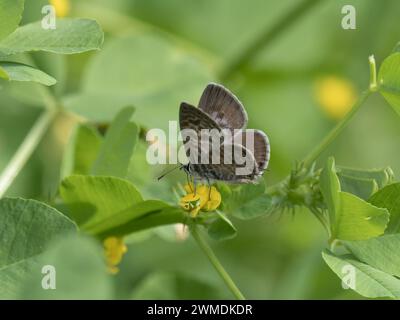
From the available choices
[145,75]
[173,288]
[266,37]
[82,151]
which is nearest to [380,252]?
[173,288]

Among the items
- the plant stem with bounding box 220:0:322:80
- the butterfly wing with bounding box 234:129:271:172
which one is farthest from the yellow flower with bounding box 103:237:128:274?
the plant stem with bounding box 220:0:322:80

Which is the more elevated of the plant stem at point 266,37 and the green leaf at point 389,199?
the plant stem at point 266,37

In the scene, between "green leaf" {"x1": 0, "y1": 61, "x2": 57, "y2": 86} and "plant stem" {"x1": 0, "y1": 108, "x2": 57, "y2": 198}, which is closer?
"green leaf" {"x1": 0, "y1": 61, "x2": 57, "y2": 86}

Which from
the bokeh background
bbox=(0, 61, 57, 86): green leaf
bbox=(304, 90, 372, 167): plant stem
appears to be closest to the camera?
bbox=(0, 61, 57, 86): green leaf

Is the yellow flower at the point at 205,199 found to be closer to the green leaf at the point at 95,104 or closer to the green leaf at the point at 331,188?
the green leaf at the point at 331,188

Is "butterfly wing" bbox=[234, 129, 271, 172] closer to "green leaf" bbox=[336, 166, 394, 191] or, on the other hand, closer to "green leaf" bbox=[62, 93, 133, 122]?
"green leaf" bbox=[336, 166, 394, 191]

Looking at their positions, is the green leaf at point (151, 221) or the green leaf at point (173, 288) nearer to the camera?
the green leaf at point (151, 221)

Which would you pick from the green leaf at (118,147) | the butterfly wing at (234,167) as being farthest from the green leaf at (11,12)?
the butterfly wing at (234,167)
